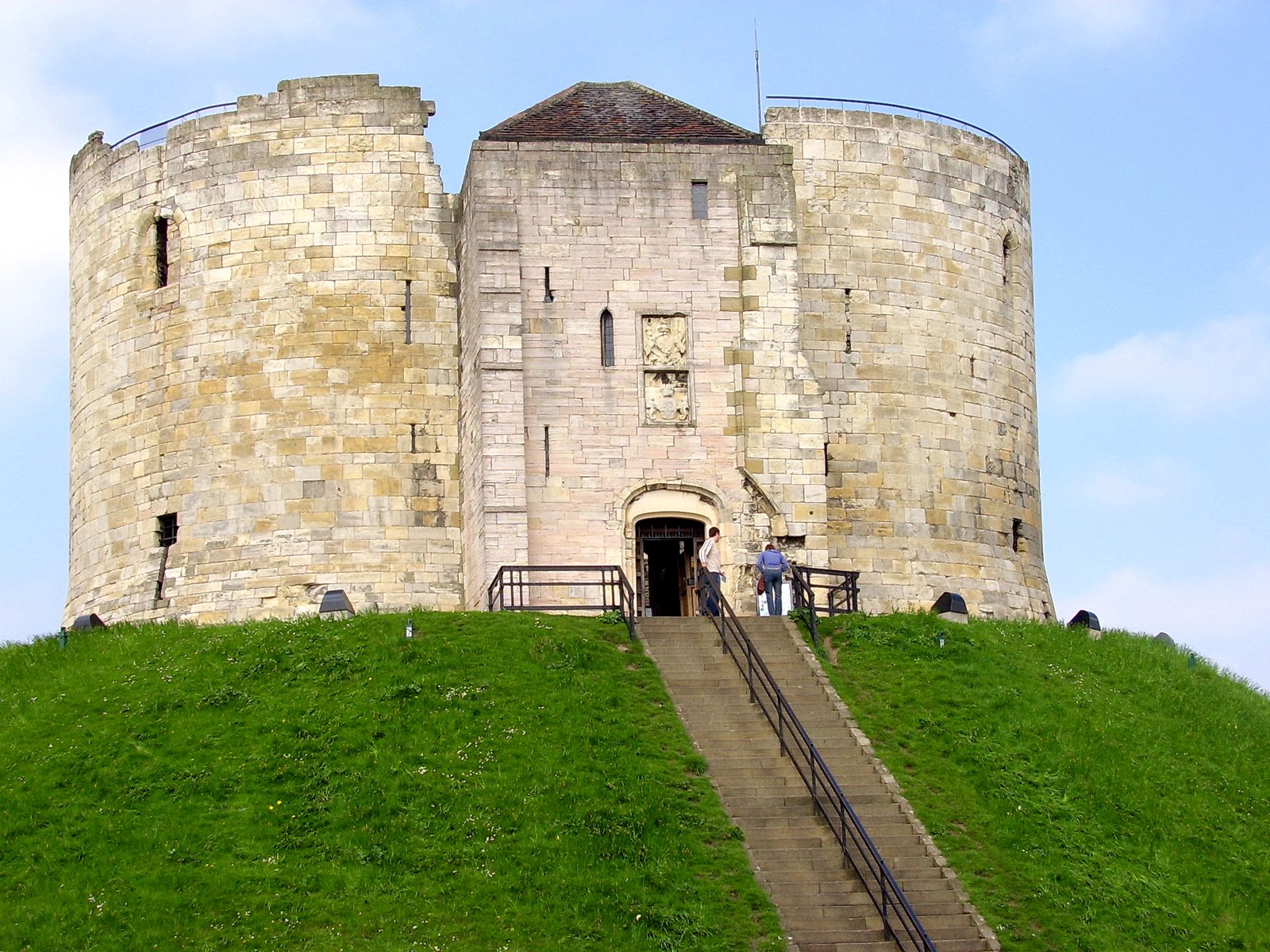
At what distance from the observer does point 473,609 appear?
1276 inches

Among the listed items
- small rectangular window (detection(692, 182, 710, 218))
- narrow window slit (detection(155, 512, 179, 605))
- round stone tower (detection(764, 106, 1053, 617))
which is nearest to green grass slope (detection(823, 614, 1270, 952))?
round stone tower (detection(764, 106, 1053, 617))

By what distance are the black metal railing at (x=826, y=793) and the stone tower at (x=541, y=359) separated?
186 inches

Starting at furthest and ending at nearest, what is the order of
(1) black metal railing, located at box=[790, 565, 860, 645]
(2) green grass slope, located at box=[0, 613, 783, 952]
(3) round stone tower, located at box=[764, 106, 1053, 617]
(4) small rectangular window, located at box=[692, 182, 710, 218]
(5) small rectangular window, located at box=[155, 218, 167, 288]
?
(5) small rectangular window, located at box=[155, 218, 167, 288]
(3) round stone tower, located at box=[764, 106, 1053, 617]
(4) small rectangular window, located at box=[692, 182, 710, 218]
(1) black metal railing, located at box=[790, 565, 860, 645]
(2) green grass slope, located at box=[0, 613, 783, 952]

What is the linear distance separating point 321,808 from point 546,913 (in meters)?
3.43

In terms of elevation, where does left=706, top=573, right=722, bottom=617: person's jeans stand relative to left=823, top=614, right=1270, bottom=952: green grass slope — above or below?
above

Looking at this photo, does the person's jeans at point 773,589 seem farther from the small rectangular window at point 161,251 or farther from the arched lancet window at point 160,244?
the small rectangular window at point 161,251

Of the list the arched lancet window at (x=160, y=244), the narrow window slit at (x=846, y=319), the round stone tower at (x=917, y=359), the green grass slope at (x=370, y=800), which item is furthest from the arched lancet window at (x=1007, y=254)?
the arched lancet window at (x=160, y=244)

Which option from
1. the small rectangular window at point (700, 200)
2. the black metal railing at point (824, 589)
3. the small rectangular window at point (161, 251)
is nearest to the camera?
the black metal railing at point (824, 589)

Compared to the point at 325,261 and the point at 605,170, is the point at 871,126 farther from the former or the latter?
the point at 325,261

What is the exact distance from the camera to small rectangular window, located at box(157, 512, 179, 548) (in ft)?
115

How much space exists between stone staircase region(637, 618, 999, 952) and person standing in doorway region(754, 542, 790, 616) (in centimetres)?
146

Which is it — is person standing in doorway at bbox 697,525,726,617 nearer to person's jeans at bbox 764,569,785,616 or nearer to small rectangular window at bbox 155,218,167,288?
person's jeans at bbox 764,569,785,616

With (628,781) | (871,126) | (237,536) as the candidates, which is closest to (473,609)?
(237,536)

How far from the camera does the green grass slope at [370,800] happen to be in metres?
21.5
